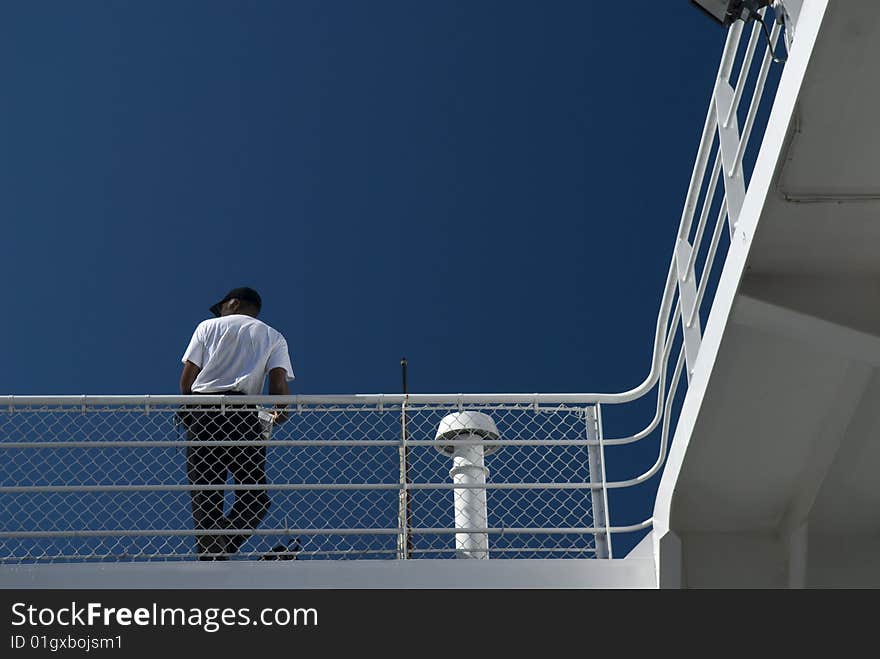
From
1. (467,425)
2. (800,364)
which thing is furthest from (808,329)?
(467,425)

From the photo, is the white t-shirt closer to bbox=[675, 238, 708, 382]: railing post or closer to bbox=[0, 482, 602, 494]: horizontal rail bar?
bbox=[0, 482, 602, 494]: horizontal rail bar

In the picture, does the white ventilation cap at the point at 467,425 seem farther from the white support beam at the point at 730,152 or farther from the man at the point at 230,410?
the white support beam at the point at 730,152

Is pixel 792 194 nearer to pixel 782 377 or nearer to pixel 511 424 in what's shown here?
pixel 782 377

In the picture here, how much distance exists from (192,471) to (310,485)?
19.6 inches

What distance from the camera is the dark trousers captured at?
3898mm

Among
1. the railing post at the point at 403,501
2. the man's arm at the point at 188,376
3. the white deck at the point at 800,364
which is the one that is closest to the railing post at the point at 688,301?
the white deck at the point at 800,364

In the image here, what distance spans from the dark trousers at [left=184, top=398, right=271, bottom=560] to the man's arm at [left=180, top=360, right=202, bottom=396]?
230mm

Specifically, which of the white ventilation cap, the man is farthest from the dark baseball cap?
the white ventilation cap

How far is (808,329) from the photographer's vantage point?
10.0ft

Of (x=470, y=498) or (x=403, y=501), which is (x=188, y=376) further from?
(x=470, y=498)

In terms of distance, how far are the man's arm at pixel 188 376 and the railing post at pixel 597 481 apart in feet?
4.79

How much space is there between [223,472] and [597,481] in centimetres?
126

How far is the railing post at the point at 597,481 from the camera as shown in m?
3.80
